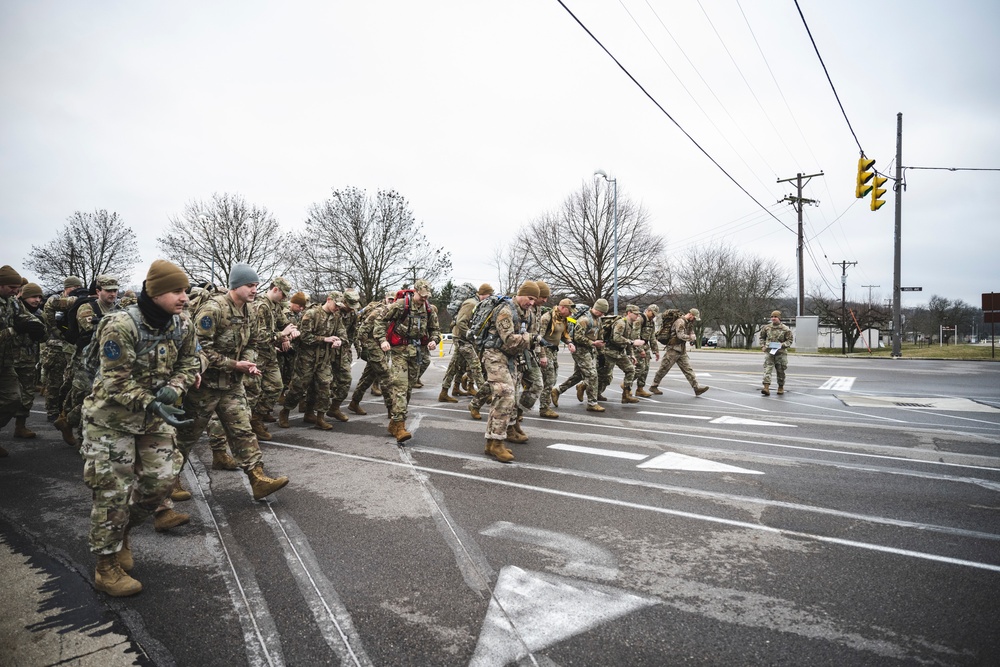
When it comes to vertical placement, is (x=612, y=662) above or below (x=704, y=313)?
below

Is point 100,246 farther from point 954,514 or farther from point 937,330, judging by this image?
point 937,330

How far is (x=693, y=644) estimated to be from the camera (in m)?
2.67

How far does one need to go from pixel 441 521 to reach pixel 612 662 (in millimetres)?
2028

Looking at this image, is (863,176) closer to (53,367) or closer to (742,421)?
(742,421)

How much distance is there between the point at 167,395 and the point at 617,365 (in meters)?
8.84

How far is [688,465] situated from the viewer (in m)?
6.02

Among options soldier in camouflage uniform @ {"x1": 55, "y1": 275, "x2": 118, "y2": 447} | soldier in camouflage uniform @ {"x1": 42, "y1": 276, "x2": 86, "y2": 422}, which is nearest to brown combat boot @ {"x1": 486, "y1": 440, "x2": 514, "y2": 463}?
soldier in camouflage uniform @ {"x1": 55, "y1": 275, "x2": 118, "y2": 447}

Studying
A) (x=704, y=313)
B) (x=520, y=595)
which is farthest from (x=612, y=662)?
(x=704, y=313)

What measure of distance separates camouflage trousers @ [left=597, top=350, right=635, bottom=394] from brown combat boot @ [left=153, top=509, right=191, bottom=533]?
787cm

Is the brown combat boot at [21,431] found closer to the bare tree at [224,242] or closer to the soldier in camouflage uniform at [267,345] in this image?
the soldier in camouflage uniform at [267,345]

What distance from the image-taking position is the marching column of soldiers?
3402 millimetres

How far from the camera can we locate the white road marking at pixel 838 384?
43.5ft

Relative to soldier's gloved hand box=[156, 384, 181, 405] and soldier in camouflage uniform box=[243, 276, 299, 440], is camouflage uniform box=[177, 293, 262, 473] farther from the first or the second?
soldier's gloved hand box=[156, 384, 181, 405]

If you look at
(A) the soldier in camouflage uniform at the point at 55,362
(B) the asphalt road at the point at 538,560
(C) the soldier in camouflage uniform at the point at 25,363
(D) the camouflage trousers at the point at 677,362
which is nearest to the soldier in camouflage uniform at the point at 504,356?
(B) the asphalt road at the point at 538,560
